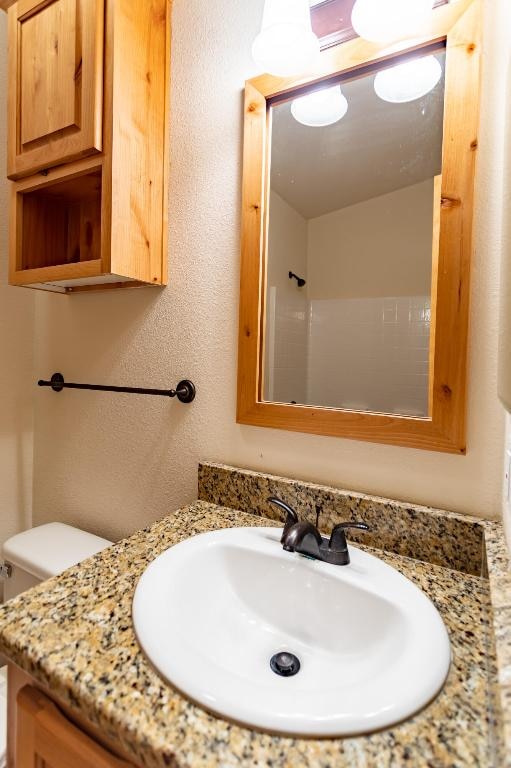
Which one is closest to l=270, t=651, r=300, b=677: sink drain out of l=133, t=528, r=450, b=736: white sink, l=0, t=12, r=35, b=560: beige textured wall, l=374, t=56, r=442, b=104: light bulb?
l=133, t=528, r=450, b=736: white sink

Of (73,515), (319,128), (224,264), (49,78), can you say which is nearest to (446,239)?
(319,128)

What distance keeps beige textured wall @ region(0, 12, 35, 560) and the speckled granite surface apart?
91cm

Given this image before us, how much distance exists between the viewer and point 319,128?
90 cm

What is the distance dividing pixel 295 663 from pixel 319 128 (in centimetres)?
113

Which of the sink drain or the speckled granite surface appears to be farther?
the speckled granite surface

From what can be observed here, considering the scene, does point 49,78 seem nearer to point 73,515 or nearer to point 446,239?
point 446,239

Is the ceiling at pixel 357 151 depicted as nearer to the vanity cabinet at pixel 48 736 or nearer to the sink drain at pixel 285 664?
the sink drain at pixel 285 664

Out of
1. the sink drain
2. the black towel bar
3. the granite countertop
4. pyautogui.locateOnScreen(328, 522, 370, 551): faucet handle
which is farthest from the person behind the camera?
the black towel bar

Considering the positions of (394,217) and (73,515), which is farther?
(73,515)

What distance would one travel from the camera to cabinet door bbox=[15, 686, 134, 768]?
0.47 m

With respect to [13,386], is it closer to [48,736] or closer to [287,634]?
[48,736]

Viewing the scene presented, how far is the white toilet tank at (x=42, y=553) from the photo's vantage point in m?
1.07

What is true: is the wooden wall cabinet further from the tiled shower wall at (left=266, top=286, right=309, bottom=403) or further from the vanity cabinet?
the vanity cabinet

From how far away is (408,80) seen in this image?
786 mm
